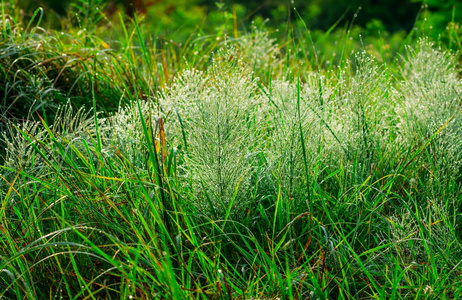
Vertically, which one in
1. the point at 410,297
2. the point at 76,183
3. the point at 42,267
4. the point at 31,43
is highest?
the point at 31,43

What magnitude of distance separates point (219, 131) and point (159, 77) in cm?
155

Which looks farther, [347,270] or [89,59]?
[89,59]

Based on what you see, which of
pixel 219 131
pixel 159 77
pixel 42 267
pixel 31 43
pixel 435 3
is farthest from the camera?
pixel 435 3

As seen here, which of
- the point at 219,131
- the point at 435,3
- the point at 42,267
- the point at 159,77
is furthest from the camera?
the point at 435,3

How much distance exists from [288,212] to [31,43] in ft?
6.54

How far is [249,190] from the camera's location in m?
1.93

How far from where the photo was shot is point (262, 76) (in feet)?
11.3

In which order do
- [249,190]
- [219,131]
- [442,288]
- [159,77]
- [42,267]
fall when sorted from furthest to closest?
[159,77] → [249,190] → [219,131] → [42,267] → [442,288]

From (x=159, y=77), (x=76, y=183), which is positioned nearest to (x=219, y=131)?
(x=76, y=183)

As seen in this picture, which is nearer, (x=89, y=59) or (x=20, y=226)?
(x=20, y=226)

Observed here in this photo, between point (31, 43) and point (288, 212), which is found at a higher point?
point (31, 43)

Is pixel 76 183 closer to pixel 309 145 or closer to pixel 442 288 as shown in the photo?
pixel 309 145

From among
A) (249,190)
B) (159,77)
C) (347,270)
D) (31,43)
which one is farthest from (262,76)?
(347,270)

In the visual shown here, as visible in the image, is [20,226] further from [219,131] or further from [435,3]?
[435,3]
